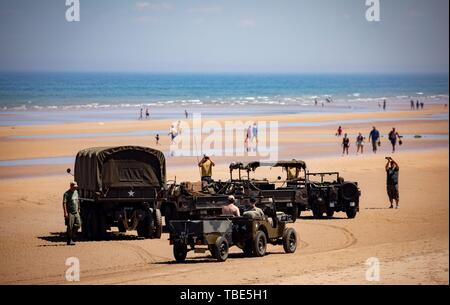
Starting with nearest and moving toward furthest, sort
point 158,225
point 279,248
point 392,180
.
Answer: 1. point 279,248
2. point 158,225
3. point 392,180

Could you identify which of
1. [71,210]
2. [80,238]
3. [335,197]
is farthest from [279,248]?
[335,197]

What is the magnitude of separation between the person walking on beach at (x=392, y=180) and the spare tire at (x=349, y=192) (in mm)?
2068

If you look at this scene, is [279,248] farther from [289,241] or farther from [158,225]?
[158,225]

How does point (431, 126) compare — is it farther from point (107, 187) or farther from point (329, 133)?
point (107, 187)

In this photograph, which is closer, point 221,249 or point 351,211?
point 221,249

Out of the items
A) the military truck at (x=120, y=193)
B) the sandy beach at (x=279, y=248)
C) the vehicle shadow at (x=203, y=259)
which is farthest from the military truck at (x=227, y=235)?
the military truck at (x=120, y=193)

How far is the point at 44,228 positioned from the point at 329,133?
4348 cm

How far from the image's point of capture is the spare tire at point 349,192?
97.5 feet

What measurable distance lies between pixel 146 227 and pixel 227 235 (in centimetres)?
485

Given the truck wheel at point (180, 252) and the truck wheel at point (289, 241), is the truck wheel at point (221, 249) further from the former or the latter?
the truck wheel at point (289, 241)

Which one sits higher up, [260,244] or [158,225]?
[260,244]

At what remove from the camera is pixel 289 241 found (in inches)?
886

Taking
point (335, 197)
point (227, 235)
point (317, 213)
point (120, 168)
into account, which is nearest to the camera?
point (227, 235)
